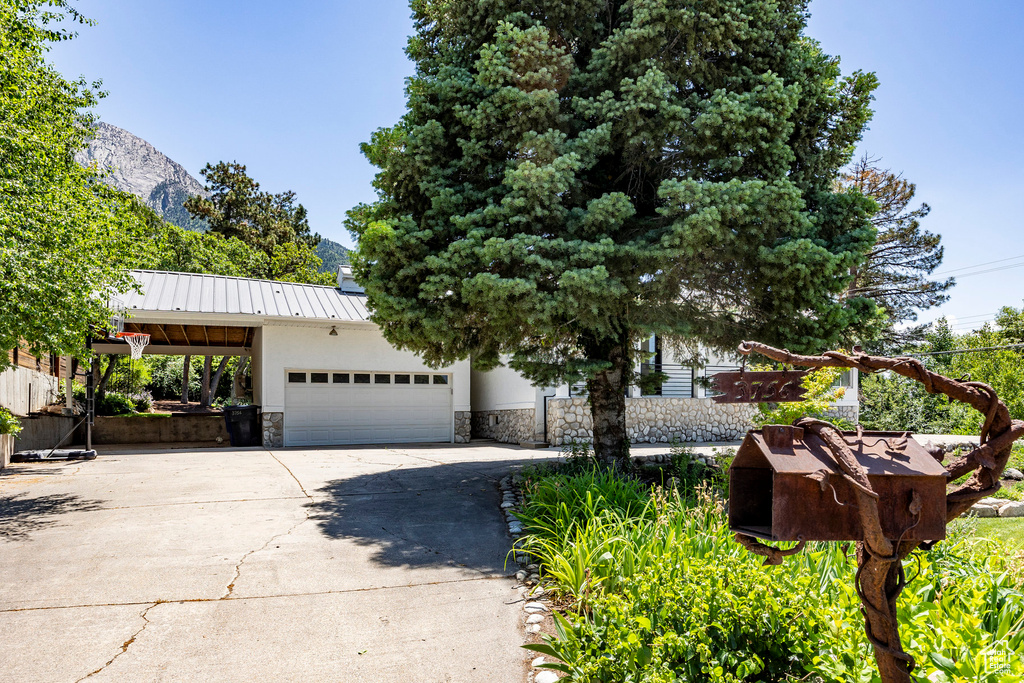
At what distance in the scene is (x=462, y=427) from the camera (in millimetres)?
16391

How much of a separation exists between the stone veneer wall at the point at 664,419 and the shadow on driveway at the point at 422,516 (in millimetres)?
5232

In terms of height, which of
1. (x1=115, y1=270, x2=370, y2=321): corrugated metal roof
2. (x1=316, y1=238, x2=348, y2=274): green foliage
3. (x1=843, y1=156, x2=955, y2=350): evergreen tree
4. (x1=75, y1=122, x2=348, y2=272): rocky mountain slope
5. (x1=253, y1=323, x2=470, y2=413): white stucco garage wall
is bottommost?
(x1=253, y1=323, x2=470, y2=413): white stucco garage wall

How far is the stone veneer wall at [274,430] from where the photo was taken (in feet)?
48.6

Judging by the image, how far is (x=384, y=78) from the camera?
1105 cm

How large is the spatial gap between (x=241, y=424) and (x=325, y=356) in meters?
2.72

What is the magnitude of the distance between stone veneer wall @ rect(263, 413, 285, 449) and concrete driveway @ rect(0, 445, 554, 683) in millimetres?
5993

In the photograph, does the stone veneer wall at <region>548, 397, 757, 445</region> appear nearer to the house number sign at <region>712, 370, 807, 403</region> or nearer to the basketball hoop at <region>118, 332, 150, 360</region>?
the basketball hoop at <region>118, 332, 150, 360</region>

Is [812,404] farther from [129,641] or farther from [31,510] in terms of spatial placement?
[31,510]

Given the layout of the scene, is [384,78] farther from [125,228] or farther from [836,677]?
[836,677]

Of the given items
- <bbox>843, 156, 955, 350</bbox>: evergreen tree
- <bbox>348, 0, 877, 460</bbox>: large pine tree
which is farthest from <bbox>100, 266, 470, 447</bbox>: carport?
<bbox>843, 156, 955, 350</bbox>: evergreen tree

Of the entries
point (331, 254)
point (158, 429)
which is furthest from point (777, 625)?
point (331, 254)

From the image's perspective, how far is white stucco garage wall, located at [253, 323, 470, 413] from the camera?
1481 cm

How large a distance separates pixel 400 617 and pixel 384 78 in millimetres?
9728

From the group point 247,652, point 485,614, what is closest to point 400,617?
point 485,614
